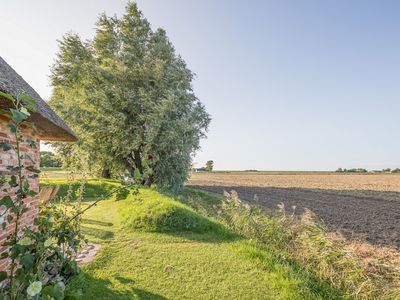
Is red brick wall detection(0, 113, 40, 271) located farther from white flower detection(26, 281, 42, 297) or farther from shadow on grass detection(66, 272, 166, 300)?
white flower detection(26, 281, 42, 297)

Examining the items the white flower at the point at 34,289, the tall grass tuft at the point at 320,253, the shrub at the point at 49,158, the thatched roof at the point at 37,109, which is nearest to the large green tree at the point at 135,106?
the shrub at the point at 49,158

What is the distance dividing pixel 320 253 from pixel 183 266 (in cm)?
331

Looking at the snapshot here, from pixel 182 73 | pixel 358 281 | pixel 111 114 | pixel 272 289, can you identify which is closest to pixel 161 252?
pixel 272 289

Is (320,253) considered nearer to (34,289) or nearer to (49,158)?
(34,289)

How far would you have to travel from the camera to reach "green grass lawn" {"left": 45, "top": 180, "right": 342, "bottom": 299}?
16.1 ft

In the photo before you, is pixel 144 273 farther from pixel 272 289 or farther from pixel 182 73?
pixel 182 73

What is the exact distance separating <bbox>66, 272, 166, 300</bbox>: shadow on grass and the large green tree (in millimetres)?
11900

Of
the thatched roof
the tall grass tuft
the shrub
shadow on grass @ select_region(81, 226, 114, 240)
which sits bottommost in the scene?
shadow on grass @ select_region(81, 226, 114, 240)

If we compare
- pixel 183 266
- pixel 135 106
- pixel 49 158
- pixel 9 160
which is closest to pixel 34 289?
pixel 9 160

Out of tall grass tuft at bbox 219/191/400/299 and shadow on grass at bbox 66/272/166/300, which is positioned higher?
tall grass tuft at bbox 219/191/400/299

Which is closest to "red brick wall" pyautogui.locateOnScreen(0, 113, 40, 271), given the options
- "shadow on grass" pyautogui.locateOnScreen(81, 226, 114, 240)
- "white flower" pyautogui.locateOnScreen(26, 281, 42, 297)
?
"white flower" pyautogui.locateOnScreen(26, 281, 42, 297)

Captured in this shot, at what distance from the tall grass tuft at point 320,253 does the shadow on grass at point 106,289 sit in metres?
3.80

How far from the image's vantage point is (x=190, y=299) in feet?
15.4

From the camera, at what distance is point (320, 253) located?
6520 millimetres
